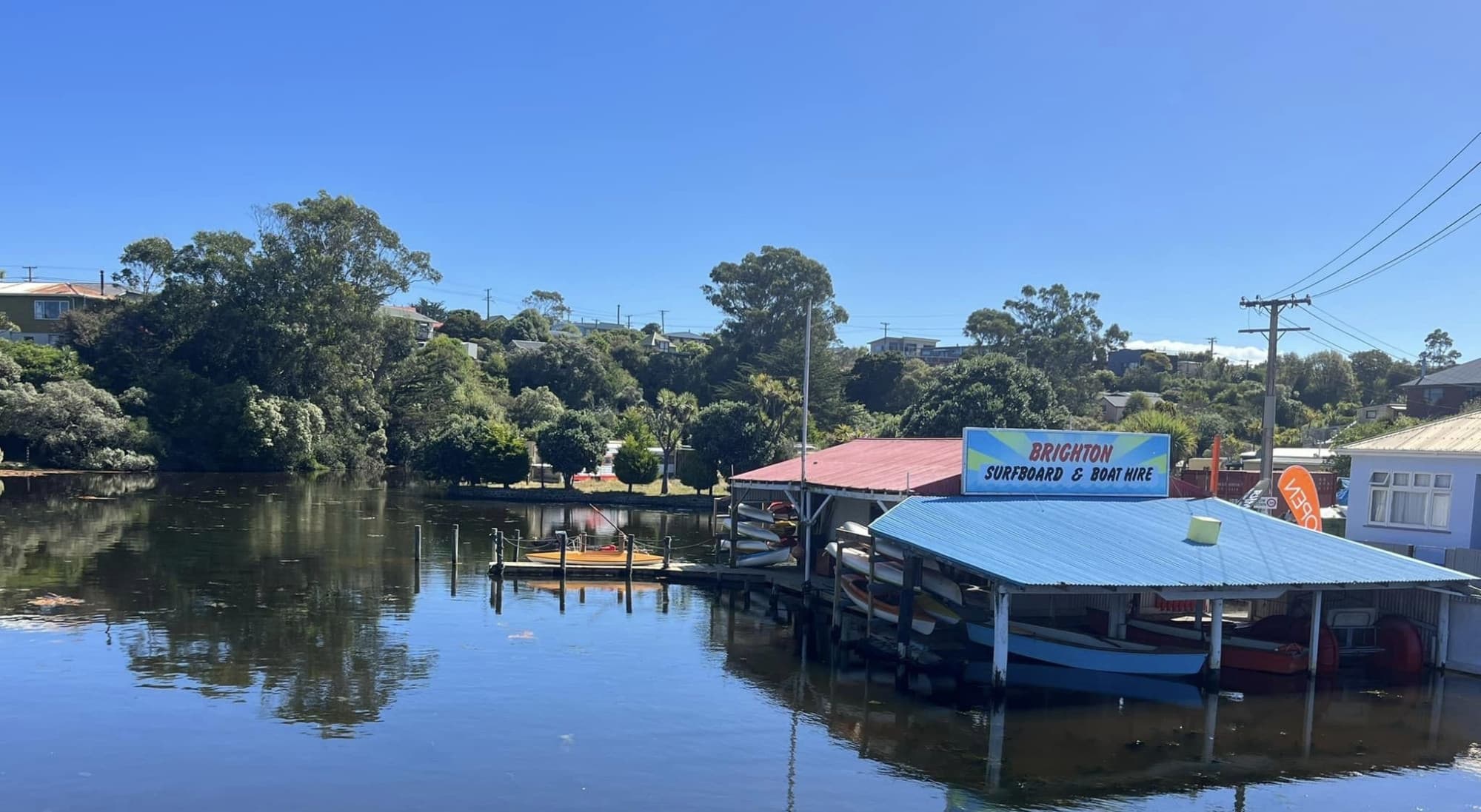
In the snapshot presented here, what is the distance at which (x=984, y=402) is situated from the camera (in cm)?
5956

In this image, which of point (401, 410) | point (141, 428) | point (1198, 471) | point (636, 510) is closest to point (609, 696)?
point (636, 510)

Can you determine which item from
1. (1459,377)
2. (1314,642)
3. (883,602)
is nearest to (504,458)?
(883,602)

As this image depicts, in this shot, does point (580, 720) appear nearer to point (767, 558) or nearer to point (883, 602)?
point (883, 602)

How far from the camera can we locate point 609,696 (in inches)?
818

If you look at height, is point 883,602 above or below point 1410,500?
below

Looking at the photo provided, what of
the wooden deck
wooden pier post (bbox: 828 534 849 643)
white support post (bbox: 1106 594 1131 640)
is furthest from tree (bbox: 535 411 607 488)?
white support post (bbox: 1106 594 1131 640)

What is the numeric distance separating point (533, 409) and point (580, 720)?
2556 inches

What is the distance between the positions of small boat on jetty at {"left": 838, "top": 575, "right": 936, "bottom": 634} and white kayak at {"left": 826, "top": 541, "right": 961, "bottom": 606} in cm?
36

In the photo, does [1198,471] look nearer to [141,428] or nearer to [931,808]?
[931,808]

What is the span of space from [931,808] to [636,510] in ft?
138

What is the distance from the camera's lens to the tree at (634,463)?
60.3 m

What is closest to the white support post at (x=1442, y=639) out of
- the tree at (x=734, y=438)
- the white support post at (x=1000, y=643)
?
the white support post at (x=1000, y=643)

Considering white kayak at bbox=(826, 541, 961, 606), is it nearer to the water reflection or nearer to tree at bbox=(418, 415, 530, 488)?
the water reflection

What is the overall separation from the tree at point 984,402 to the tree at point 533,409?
96.5ft
